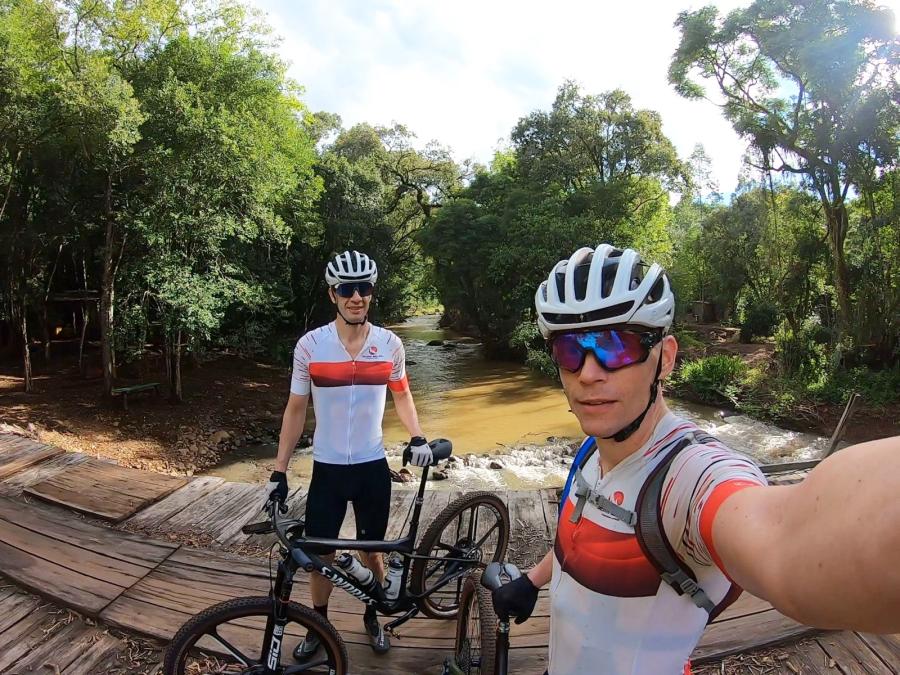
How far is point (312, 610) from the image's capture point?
2154mm

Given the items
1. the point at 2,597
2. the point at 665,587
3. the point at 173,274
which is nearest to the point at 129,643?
the point at 2,597

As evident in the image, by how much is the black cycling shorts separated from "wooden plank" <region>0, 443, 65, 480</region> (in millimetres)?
3878

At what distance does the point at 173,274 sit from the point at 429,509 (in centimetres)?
919

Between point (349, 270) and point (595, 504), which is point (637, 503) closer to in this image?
point (595, 504)

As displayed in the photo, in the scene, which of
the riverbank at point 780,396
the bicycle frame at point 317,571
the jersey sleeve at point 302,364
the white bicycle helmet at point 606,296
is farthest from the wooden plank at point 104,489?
the riverbank at point 780,396

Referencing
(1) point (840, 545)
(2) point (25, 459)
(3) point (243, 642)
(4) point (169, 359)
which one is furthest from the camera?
(4) point (169, 359)

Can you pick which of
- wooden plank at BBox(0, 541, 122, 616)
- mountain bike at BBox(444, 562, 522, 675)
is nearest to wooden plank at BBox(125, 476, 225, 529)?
wooden plank at BBox(0, 541, 122, 616)

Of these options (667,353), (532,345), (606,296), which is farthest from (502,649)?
(532,345)

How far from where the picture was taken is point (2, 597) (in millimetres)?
3055

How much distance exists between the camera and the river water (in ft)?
32.3

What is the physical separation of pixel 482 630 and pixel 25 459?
529cm

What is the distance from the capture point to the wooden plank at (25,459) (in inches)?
184

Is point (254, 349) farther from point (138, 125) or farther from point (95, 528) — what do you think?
point (95, 528)

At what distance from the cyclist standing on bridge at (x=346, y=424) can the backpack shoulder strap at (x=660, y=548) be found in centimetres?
177
